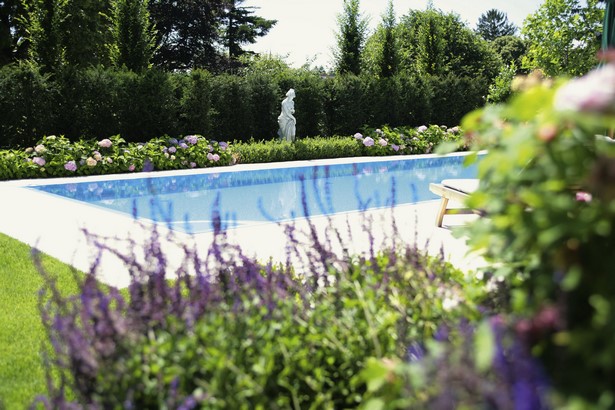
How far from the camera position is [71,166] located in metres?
11.5

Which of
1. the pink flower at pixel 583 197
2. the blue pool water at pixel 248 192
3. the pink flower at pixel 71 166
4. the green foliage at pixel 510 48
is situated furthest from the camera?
the green foliage at pixel 510 48

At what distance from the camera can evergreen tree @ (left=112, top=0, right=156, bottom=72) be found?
14.3 meters

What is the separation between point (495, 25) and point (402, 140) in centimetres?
6428

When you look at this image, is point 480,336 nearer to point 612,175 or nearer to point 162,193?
point 612,175

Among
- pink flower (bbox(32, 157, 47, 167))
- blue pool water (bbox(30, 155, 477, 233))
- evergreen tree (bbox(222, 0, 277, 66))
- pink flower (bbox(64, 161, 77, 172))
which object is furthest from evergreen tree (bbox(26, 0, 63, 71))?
evergreen tree (bbox(222, 0, 277, 66))

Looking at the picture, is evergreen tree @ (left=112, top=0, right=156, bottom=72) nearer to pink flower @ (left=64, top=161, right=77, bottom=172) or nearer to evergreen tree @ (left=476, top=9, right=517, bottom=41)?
pink flower @ (left=64, top=161, right=77, bottom=172)

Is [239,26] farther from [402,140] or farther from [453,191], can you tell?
[453,191]

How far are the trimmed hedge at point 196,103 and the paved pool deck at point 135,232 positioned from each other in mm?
3990

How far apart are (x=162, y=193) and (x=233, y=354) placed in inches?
363

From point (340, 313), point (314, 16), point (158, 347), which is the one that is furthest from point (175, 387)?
point (314, 16)

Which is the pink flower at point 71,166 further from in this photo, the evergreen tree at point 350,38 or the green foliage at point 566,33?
the green foliage at point 566,33

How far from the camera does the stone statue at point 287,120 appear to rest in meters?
15.4

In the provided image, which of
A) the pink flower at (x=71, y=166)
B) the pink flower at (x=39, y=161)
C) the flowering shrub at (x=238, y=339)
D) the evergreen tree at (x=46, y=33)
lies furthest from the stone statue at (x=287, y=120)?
the flowering shrub at (x=238, y=339)

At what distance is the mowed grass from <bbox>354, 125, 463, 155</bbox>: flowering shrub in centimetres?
1116
